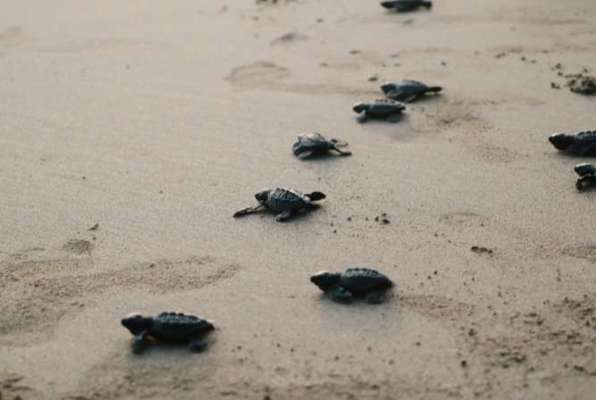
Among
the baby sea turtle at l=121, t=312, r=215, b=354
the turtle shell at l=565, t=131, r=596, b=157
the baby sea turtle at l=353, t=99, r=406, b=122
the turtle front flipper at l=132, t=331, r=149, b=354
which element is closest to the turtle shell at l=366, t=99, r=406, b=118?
the baby sea turtle at l=353, t=99, r=406, b=122

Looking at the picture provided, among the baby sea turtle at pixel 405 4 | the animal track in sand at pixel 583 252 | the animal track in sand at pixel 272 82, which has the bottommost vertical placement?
the animal track in sand at pixel 583 252

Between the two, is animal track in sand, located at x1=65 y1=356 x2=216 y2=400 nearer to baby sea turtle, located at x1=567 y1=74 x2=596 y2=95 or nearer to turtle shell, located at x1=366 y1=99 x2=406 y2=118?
turtle shell, located at x1=366 y1=99 x2=406 y2=118

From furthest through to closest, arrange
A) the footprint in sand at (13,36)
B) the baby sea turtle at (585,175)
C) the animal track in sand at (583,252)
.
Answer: the footprint in sand at (13,36) → the baby sea turtle at (585,175) → the animal track in sand at (583,252)

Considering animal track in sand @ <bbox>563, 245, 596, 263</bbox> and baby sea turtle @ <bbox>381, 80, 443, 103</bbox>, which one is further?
baby sea turtle @ <bbox>381, 80, 443, 103</bbox>

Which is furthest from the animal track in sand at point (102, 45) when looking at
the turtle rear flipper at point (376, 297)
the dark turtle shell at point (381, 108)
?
the turtle rear flipper at point (376, 297)

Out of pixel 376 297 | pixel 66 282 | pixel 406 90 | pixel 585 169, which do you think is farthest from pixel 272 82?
pixel 376 297

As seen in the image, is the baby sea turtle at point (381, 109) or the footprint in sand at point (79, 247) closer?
the footprint in sand at point (79, 247)

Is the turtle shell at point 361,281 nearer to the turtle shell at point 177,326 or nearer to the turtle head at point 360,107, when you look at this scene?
the turtle shell at point 177,326

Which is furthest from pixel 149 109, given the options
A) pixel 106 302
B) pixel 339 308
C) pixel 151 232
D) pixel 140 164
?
pixel 339 308
